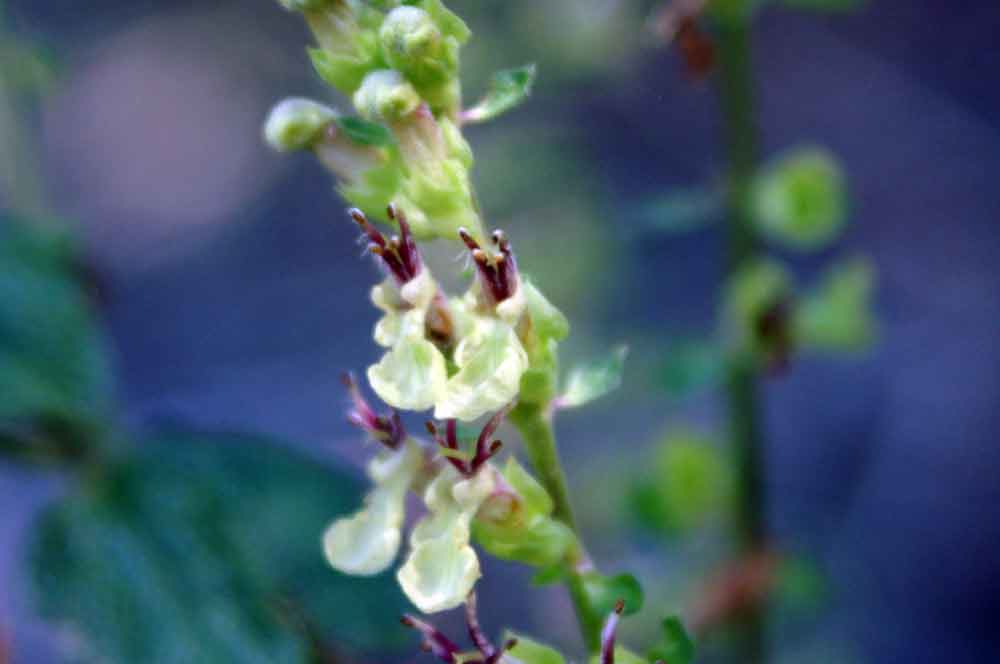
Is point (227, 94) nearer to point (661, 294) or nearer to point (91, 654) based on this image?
→ point (661, 294)

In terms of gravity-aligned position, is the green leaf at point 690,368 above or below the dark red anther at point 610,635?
above


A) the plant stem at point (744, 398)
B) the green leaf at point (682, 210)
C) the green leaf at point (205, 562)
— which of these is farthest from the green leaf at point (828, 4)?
the green leaf at point (205, 562)

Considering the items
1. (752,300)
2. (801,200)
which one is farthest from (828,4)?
(752,300)

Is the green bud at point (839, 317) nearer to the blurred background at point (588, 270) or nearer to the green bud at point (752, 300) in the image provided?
the green bud at point (752, 300)

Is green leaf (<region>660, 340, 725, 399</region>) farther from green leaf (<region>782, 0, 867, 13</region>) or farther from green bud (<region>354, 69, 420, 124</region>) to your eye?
green bud (<region>354, 69, 420, 124</region>)

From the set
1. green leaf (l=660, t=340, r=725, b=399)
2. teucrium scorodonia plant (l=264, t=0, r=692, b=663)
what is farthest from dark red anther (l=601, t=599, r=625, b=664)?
green leaf (l=660, t=340, r=725, b=399)

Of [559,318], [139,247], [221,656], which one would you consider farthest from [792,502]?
[139,247]

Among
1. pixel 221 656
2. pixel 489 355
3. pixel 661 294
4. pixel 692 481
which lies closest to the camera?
pixel 489 355
